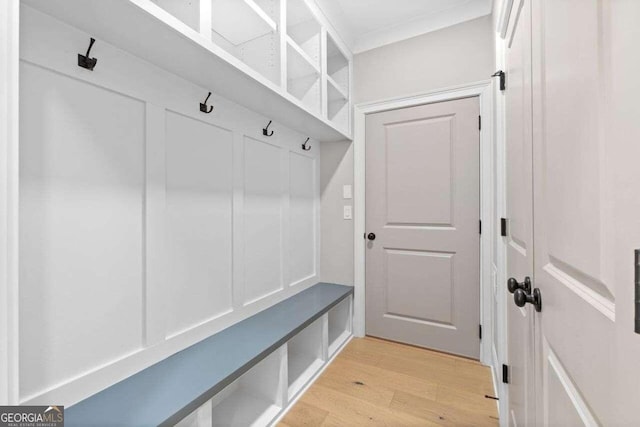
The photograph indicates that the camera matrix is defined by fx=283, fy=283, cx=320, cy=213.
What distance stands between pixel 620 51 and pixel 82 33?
149 cm

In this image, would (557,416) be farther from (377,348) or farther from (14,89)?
(377,348)

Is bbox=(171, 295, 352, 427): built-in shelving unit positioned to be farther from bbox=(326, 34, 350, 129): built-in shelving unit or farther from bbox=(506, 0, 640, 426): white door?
bbox=(326, 34, 350, 129): built-in shelving unit

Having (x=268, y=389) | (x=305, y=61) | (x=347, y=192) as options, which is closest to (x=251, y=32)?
(x=305, y=61)

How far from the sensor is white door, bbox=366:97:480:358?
7.09 ft

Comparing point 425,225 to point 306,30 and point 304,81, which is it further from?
point 306,30

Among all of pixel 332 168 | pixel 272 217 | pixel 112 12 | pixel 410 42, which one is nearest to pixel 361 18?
pixel 410 42

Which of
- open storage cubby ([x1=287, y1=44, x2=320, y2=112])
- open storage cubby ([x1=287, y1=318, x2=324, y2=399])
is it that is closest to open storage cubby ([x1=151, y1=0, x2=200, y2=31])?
open storage cubby ([x1=287, y1=44, x2=320, y2=112])

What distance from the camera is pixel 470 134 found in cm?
215

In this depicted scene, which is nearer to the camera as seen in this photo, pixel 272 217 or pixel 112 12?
pixel 112 12

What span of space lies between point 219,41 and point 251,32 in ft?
0.76

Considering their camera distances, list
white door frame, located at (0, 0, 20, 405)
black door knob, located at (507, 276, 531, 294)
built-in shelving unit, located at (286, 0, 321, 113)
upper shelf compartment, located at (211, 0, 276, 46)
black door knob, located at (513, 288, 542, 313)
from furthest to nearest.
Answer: built-in shelving unit, located at (286, 0, 321, 113)
upper shelf compartment, located at (211, 0, 276, 46)
black door knob, located at (507, 276, 531, 294)
black door knob, located at (513, 288, 542, 313)
white door frame, located at (0, 0, 20, 405)

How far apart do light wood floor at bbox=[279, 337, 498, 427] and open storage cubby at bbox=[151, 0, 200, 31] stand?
78.4 inches

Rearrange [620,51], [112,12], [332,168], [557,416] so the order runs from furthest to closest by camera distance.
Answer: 1. [332,168]
2. [112,12]
3. [557,416]
4. [620,51]

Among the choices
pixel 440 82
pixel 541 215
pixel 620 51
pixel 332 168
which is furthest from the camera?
pixel 332 168
